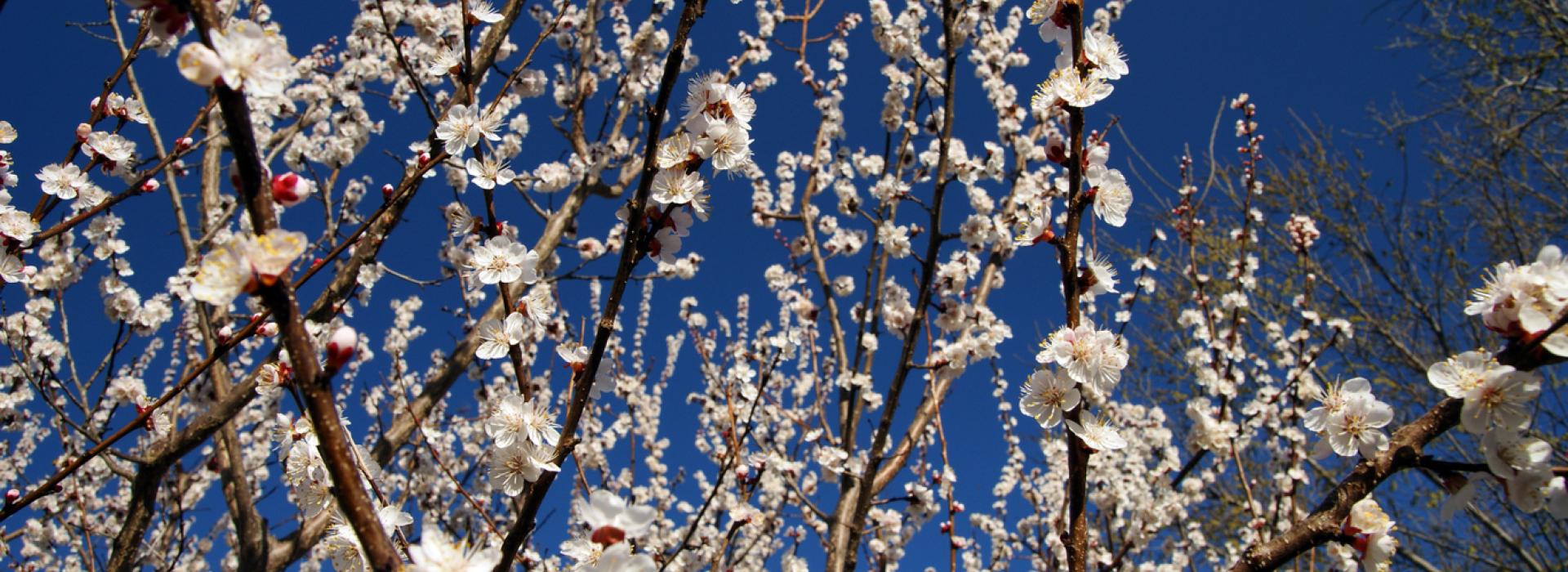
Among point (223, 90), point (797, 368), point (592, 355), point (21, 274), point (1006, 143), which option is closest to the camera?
point (223, 90)

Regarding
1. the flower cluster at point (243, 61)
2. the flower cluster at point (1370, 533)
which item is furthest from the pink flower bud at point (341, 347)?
the flower cluster at point (1370, 533)

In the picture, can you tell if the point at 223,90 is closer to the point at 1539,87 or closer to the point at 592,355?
the point at 592,355

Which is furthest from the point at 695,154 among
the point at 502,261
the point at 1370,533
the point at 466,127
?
the point at 1370,533

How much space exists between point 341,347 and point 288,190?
185mm

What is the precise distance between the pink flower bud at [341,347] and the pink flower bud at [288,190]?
15 cm

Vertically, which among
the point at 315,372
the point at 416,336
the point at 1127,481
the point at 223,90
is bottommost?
the point at 315,372

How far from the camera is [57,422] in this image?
3.71 metres

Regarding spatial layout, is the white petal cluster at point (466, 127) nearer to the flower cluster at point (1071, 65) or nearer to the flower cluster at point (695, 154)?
the flower cluster at point (695, 154)

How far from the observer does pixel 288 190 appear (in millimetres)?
853

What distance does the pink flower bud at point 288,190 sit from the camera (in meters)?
0.85

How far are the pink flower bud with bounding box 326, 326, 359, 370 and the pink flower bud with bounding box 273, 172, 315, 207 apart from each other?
6.0 inches

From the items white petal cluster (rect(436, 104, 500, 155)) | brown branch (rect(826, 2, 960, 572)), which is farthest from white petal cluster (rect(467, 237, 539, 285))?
brown branch (rect(826, 2, 960, 572))

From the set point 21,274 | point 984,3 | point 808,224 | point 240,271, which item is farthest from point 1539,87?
point 21,274

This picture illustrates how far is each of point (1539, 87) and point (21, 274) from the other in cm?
942
